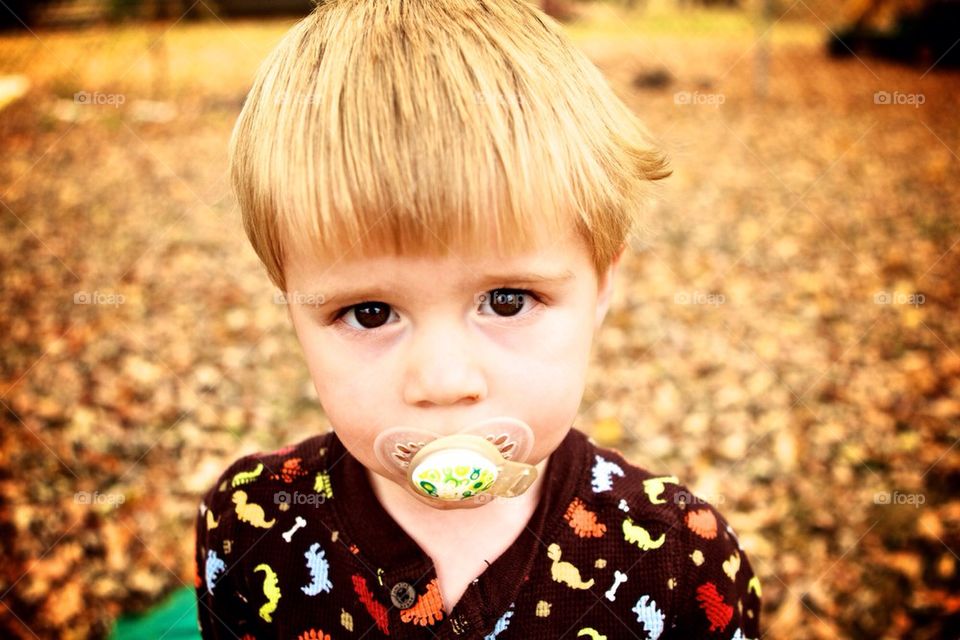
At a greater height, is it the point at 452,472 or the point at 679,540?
the point at 452,472

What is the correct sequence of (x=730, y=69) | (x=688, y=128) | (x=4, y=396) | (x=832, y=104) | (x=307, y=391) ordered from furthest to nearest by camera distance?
(x=730, y=69) < (x=832, y=104) < (x=688, y=128) < (x=307, y=391) < (x=4, y=396)

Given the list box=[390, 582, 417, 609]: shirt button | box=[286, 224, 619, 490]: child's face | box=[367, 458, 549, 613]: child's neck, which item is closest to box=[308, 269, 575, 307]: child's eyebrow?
box=[286, 224, 619, 490]: child's face

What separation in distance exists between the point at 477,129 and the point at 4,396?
379cm

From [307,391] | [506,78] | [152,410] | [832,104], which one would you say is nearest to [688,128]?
[832,104]

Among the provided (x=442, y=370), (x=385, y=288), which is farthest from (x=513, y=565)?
(x=385, y=288)

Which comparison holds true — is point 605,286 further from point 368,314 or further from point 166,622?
point 166,622

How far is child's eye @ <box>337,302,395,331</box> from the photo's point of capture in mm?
1102

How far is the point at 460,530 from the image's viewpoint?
1.37 metres

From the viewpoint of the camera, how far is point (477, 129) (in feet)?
3.36

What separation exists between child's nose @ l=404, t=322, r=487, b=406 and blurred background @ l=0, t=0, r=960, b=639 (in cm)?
75

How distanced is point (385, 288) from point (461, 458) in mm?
277

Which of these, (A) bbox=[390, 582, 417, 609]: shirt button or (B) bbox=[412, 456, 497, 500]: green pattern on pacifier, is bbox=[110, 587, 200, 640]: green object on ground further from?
(B) bbox=[412, 456, 497, 500]: green pattern on pacifier

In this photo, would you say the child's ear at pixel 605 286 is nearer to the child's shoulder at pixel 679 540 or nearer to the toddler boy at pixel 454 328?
the toddler boy at pixel 454 328

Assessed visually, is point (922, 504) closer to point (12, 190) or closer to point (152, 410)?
point (152, 410)
